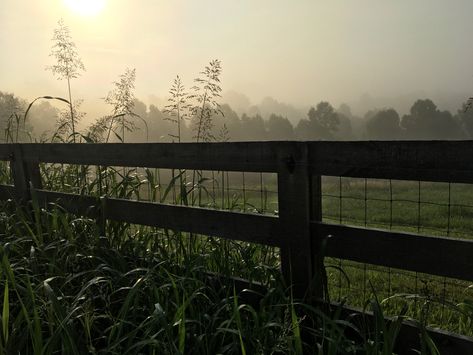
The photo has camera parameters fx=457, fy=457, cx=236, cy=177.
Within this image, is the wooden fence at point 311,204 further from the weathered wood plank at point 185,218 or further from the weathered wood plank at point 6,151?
the weathered wood plank at point 6,151

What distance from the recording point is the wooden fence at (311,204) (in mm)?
2123

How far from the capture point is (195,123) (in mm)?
4301

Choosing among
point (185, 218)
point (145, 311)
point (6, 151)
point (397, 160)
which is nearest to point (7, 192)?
point (6, 151)

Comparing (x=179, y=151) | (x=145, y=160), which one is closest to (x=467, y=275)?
(x=179, y=151)

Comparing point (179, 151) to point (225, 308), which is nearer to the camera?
point (225, 308)

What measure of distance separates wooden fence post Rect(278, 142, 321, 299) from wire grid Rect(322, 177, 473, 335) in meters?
0.15

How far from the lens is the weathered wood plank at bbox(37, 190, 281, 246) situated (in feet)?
8.99

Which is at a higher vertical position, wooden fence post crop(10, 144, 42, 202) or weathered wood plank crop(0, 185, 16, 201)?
wooden fence post crop(10, 144, 42, 202)

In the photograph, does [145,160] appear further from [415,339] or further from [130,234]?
[415,339]

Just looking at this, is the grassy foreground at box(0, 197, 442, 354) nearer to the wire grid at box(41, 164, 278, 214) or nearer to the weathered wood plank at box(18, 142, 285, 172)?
the wire grid at box(41, 164, 278, 214)

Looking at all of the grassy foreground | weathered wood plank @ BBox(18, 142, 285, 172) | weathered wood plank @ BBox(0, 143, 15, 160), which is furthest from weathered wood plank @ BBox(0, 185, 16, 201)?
the grassy foreground

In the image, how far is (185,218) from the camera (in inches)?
125

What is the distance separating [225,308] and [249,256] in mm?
642

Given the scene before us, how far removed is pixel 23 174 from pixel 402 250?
12.3 ft
